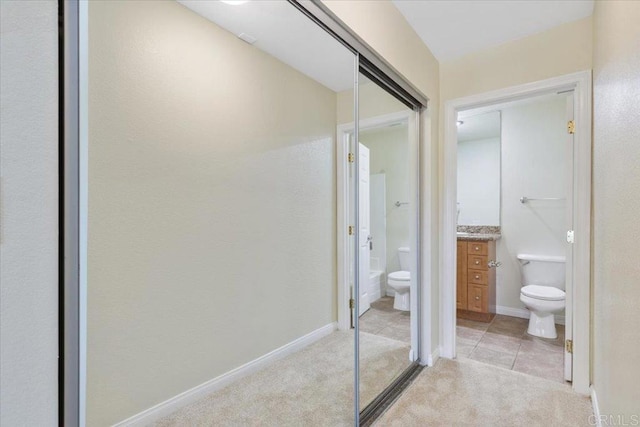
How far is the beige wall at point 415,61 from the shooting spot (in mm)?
1704

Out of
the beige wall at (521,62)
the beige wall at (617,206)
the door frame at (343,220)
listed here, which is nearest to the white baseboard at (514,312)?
the beige wall at (617,206)

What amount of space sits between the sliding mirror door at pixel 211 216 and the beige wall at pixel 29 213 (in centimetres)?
8

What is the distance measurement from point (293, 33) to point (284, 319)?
4.91 feet

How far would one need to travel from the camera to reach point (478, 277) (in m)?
3.65

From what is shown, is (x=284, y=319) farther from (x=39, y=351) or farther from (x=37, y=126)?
(x=37, y=126)

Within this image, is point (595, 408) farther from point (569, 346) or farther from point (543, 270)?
point (543, 270)

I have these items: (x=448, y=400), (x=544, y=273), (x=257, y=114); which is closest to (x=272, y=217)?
(x=257, y=114)

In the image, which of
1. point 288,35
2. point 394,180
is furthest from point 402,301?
point 288,35

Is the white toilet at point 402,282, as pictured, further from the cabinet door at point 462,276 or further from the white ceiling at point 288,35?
the cabinet door at point 462,276

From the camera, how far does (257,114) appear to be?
5.25ft

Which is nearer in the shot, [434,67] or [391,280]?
[391,280]

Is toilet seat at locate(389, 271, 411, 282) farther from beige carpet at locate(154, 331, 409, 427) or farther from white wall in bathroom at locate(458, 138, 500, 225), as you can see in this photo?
white wall in bathroom at locate(458, 138, 500, 225)

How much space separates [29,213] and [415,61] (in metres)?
2.37

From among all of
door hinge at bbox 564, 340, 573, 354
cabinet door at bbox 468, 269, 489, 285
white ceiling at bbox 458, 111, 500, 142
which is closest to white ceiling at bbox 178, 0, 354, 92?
door hinge at bbox 564, 340, 573, 354
